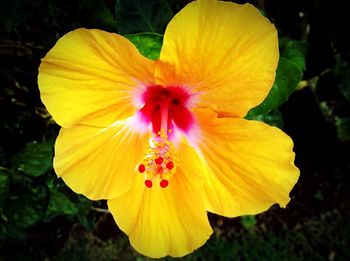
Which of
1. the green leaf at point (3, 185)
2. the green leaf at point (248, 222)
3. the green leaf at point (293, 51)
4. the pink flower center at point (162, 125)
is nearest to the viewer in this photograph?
the pink flower center at point (162, 125)

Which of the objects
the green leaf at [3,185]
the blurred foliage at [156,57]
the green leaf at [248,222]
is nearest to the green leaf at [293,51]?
the blurred foliage at [156,57]

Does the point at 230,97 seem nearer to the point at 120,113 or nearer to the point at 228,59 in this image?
the point at 228,59

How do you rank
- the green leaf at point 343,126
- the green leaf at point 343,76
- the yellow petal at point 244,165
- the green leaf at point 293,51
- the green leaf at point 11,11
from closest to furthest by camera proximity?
1. the yellow petal at point 244,165
2. the green leaf at point 11,11
3. the green leaf at point 293,51
4. the green leaf at point 343,76
5. the green leaf at point 343,126

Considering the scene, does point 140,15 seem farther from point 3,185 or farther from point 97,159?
point 3,185

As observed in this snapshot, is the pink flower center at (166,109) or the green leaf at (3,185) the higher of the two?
the pink flower center at (166,109)

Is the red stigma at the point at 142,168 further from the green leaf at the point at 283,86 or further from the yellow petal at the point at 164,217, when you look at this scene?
the green leaf at the point at 283,86

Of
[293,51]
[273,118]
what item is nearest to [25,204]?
[273,118]
